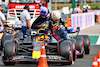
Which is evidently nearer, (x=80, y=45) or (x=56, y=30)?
(x=56, y=30)

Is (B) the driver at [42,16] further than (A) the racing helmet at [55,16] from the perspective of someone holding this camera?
Yes

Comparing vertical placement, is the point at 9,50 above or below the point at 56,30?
below

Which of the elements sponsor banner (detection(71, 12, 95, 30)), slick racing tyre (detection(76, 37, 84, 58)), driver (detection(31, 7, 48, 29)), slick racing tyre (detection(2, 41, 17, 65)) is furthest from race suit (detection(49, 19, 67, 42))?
sponsor banner (detection(71, 12, 95, 30))

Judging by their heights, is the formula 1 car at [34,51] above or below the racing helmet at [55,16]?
below

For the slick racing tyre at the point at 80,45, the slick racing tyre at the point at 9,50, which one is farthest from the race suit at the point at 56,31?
the slick racing tyre at the point at 9,50

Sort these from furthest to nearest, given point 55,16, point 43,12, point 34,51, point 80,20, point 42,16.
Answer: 1. point 80,20
2. point 42,16
3. point 43,12
4. point 55,16
5. point 34,51

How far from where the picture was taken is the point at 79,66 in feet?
36.6

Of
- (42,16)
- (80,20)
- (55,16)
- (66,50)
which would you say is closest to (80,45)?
(42,16)

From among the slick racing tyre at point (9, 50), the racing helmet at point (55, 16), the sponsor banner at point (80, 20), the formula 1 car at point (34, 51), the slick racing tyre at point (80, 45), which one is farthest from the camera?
the sponsor banner at point (80, 20)

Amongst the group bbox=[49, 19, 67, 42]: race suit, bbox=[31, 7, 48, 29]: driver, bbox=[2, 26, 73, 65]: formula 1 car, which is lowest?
bbox=[2, 26, 73, 65]: formula 1 car

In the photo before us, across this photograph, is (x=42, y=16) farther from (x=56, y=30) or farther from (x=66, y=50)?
(x=66, y=50)

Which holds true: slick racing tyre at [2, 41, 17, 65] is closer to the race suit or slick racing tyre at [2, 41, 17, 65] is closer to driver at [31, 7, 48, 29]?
the race suit

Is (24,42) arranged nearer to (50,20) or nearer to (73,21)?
(50,20)

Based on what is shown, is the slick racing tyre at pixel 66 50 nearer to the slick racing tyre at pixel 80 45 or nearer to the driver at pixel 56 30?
the driver at pixel 56 30
